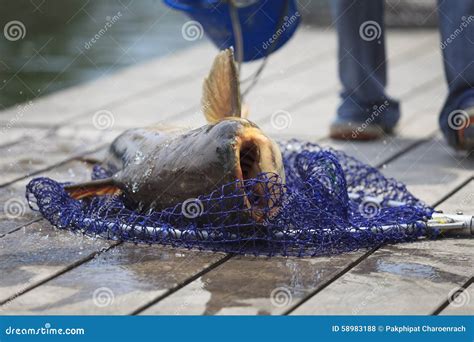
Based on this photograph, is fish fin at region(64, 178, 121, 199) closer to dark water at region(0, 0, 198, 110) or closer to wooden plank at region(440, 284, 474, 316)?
wooden plank at region(440, 284, 474, 316)

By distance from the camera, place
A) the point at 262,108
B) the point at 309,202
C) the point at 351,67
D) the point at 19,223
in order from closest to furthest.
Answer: the point at 309,202, the point at 19,223, the point at 351,67, the point at 262,108

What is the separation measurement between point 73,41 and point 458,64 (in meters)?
4.54

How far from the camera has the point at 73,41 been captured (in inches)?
341

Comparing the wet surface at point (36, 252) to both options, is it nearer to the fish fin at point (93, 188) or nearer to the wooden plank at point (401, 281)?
the fish fin at point (93, 188)

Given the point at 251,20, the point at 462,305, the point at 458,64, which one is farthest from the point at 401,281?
the point at 251,20

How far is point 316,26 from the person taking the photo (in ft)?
26.9

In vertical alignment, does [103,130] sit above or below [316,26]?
below

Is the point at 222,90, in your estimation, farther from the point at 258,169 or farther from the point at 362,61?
the point at 362,61

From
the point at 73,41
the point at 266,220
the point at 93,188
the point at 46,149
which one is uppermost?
the point at 73,41

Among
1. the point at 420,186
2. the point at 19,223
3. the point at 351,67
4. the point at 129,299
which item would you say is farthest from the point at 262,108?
the point at 129,299

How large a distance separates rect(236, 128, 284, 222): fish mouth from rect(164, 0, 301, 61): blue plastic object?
1.23 m
